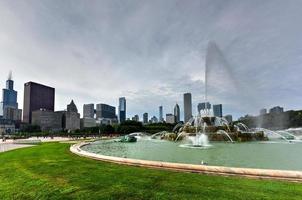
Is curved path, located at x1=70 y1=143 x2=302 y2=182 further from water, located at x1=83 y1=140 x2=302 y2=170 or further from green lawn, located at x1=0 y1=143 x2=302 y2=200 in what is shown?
water, located at x1=83 y1=140 x2=302 y2=170

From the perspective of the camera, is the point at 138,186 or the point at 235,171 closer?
the point at 138,186

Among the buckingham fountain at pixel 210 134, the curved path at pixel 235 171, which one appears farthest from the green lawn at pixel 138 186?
the buckingham fountain at pixel 210 134

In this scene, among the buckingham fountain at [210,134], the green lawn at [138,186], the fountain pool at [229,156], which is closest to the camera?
the green lawn at [138,186]

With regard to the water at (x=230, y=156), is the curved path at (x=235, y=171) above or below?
above

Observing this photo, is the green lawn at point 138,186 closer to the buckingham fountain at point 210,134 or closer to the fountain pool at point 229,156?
the fountain pool at point 229,156

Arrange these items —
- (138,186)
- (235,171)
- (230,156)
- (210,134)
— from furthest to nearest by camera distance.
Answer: (210,134) < (230,156) < (235,171) < (138,186)

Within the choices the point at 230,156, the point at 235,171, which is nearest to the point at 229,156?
the point at 230,156

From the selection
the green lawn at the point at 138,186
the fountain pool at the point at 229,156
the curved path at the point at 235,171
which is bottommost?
the fountain pool at the point at 229,156

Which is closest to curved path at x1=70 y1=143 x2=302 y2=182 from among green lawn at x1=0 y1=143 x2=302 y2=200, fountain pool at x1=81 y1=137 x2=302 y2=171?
green lawn at x1=0 y1=143 x2=302 y2=200

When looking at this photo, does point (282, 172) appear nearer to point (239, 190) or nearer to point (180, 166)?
point (239, 190)

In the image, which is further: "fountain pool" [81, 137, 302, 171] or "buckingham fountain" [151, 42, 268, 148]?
"buckingham fountain" [151, 42, 268, 148]

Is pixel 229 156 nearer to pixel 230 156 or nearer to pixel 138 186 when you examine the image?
pixel 230 156

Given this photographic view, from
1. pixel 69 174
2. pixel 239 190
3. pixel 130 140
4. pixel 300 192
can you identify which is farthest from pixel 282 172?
pixel 130 140

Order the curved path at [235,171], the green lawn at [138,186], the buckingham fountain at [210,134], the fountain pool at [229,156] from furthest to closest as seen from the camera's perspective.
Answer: the buckingham fountain at [210,134] < the fountain pool at [229,156] < the curved path at [235,171] < the green lawn at [138,186]
